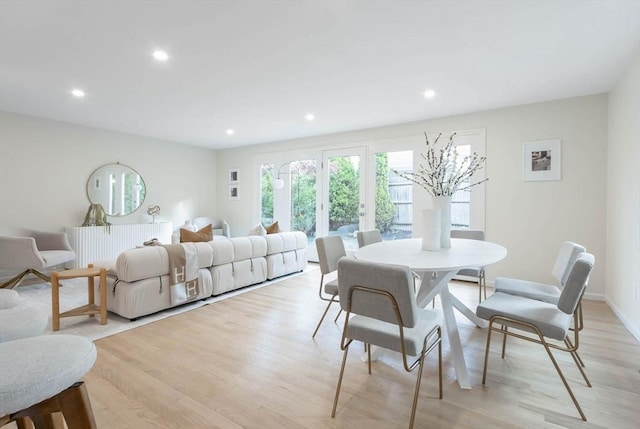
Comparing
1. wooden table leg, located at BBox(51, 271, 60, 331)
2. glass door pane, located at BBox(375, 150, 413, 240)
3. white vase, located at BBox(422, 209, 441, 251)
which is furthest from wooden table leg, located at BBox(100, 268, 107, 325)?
glass door pane, located at BBox(375, 150, 413, 240)

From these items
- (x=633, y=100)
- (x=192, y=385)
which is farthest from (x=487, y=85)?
(x=192, y=385)

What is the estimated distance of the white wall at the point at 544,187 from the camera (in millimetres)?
3707

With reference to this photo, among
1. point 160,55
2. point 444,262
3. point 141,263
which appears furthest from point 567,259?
point 160,55

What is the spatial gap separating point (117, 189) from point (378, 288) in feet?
18.9

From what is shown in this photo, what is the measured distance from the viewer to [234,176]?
7.16m

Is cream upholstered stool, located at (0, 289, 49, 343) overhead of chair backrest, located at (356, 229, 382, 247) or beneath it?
beneath

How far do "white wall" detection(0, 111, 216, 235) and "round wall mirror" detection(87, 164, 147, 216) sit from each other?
92 mm

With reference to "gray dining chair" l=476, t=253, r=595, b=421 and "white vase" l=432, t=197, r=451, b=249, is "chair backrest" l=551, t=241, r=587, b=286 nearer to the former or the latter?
"gray dining chair" l=476, t=253, r=595, b=421

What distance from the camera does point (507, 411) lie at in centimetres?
170

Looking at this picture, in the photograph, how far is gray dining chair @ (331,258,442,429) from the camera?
4.72ft

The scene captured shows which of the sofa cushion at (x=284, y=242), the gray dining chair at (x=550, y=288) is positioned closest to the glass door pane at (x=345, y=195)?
the sofa cushion at (x=284, y=242)

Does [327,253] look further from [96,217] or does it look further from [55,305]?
[96,217]

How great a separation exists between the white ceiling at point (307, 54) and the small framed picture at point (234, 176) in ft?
8.66

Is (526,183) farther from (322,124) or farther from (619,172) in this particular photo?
(322,124)
